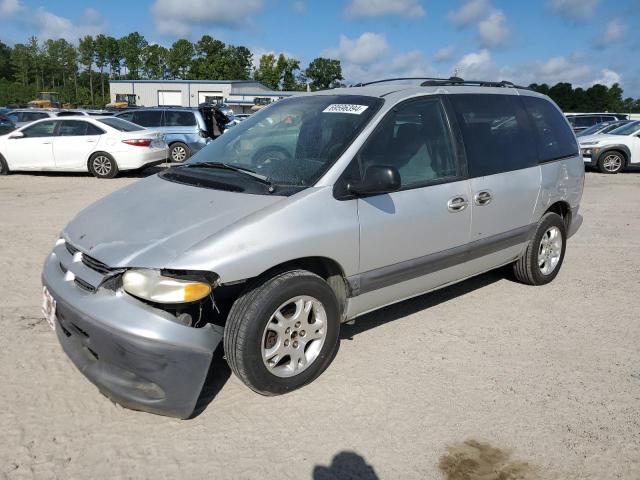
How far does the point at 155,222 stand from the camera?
3.22 m

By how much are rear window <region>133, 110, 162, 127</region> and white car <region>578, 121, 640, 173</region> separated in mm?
12063

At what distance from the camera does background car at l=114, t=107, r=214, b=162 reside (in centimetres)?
1556

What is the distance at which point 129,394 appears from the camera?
9.43 feet

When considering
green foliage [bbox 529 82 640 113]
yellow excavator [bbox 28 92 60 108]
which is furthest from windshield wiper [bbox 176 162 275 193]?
green foliage [bbox 529 82 640 113]

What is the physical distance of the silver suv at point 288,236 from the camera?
113 inches

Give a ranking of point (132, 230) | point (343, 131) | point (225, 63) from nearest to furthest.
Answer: point (132, 230) < point (343, 131) < point (225, 63)

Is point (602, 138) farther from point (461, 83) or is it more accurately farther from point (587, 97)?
point (587, 97)

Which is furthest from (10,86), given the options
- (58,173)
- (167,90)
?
(58,173)

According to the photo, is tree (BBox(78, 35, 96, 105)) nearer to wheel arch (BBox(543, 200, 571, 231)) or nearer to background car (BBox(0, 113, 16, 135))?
background car (BBox(0, 113, 16, 135))

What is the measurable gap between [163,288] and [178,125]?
1390 centimetres

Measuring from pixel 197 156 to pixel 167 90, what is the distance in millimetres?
67416

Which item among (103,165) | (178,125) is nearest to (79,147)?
(103,165)

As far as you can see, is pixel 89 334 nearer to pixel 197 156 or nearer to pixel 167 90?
pixel 197 156

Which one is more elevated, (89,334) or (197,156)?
(197,156)
